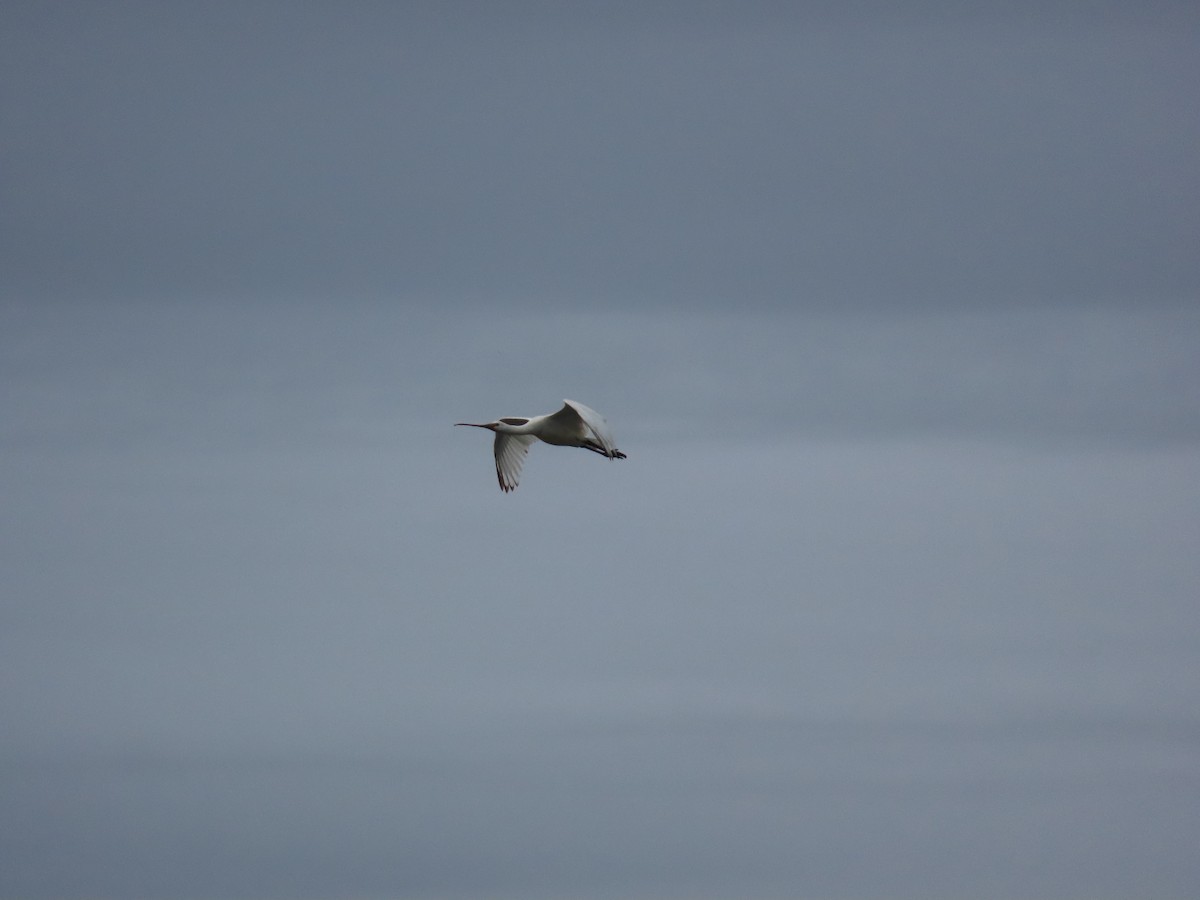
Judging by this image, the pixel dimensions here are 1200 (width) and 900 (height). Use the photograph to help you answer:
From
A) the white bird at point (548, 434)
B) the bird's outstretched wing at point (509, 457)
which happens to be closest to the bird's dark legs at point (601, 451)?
the white bird at point (548, 434)

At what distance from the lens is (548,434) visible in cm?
7150

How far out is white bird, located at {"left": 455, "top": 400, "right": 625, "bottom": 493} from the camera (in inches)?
2504

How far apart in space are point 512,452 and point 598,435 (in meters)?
15.9

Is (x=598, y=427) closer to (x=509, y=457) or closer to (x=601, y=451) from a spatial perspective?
(x=601, y=451)

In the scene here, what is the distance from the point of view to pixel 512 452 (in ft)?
256

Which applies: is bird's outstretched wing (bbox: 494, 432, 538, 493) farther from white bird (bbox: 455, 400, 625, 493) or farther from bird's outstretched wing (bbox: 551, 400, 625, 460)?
bird's outstretched wing (bbox: 551, 400, 625, 460)

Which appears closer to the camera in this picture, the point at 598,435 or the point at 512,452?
the point at 598,435

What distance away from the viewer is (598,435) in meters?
62.5

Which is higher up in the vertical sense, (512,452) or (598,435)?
(512,452)

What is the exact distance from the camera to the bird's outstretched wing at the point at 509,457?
77.6m

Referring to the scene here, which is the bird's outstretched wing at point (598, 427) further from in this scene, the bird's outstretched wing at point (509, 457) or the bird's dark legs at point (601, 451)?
the bird's outstretched wing at point (509, 457)

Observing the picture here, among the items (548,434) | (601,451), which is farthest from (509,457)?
(601,451)

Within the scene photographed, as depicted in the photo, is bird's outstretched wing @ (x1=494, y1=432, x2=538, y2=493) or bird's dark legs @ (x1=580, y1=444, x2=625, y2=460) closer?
bird's dark legs @ (x1=580, y1=444, x2=625, y2=460)

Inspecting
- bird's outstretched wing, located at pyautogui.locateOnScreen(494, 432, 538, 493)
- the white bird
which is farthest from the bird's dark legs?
bird's outstretched wing, located at pyautogui.locateOnScreen(494, 432, 538, 493)
